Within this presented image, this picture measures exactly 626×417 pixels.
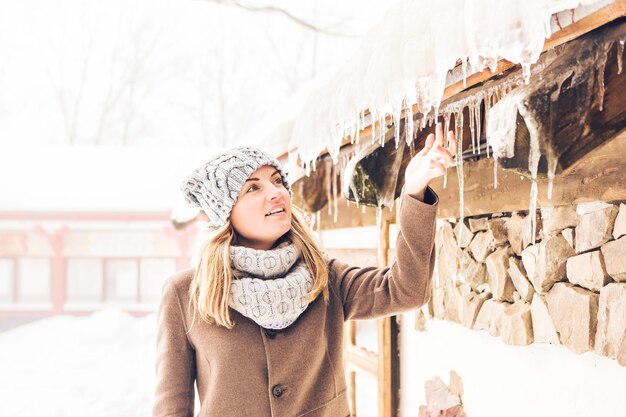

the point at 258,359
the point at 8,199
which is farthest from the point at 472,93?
the point at 8,199

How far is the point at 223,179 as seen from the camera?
1878mm

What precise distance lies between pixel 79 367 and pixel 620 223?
31.3ft

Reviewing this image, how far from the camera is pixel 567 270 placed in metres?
1.96

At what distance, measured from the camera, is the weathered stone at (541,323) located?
2.00m

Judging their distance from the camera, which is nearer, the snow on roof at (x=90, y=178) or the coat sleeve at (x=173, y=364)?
the coat sleeve at (x=173, y=364)

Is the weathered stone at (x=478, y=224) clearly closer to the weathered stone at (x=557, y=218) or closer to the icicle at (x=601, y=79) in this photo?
the weathered stone at (x=557, y=218)

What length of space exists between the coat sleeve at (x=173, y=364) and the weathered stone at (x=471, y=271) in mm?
1262

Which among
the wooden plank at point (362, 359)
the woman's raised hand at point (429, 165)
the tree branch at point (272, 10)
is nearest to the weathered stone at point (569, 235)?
the woman's raised hand at point (429, 165)

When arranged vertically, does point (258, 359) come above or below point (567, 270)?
below

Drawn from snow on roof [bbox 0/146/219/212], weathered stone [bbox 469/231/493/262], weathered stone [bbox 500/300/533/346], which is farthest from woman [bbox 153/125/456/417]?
snow on roof [bbox 0/146/219/212]

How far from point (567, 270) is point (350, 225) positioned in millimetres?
A: 2303

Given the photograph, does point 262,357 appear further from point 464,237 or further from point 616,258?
point 464,237

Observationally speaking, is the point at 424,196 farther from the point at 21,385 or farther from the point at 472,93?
the point at 21,385

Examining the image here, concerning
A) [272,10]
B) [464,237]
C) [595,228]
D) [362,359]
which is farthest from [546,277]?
[272,10]
